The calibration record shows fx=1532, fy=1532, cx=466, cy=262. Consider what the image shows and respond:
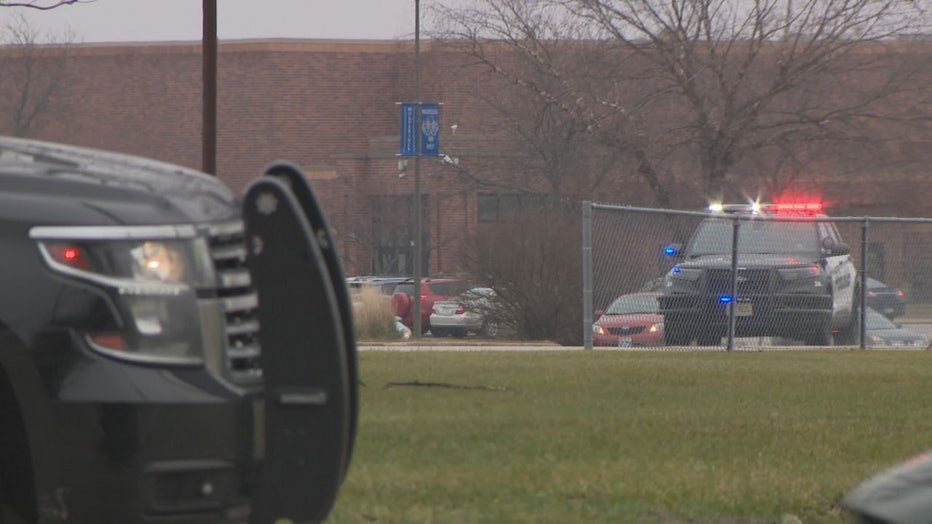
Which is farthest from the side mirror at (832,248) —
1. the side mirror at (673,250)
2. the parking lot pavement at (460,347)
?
the parking lot pavement at (460,347)

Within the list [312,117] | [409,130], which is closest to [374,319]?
[409,130]

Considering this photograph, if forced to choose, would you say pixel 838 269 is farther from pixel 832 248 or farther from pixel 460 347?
pixel 460 347

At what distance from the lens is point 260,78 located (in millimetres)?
64688

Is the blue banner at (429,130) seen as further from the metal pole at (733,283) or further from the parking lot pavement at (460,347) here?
the metal pole at (733,283)

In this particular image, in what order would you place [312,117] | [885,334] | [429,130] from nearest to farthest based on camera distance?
[885,334], [429,130], [312,117]

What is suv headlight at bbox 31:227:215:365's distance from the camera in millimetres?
3957

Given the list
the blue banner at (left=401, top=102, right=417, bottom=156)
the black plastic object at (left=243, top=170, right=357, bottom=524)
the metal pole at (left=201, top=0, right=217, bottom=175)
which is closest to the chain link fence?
the metal pole at (left=201, top=0, right=217, bottom=175)

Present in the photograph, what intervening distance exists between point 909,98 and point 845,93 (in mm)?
3557

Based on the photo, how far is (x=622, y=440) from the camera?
8102mm

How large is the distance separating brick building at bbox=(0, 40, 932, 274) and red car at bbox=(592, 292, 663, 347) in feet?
111

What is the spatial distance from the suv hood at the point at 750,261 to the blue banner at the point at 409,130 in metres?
22.0

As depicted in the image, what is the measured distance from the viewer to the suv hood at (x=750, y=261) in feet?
57.7

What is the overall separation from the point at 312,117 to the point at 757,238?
159 ft

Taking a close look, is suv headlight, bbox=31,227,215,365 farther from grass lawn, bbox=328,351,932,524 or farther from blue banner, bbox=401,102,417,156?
blue banner, bbox=401,102,417,156
